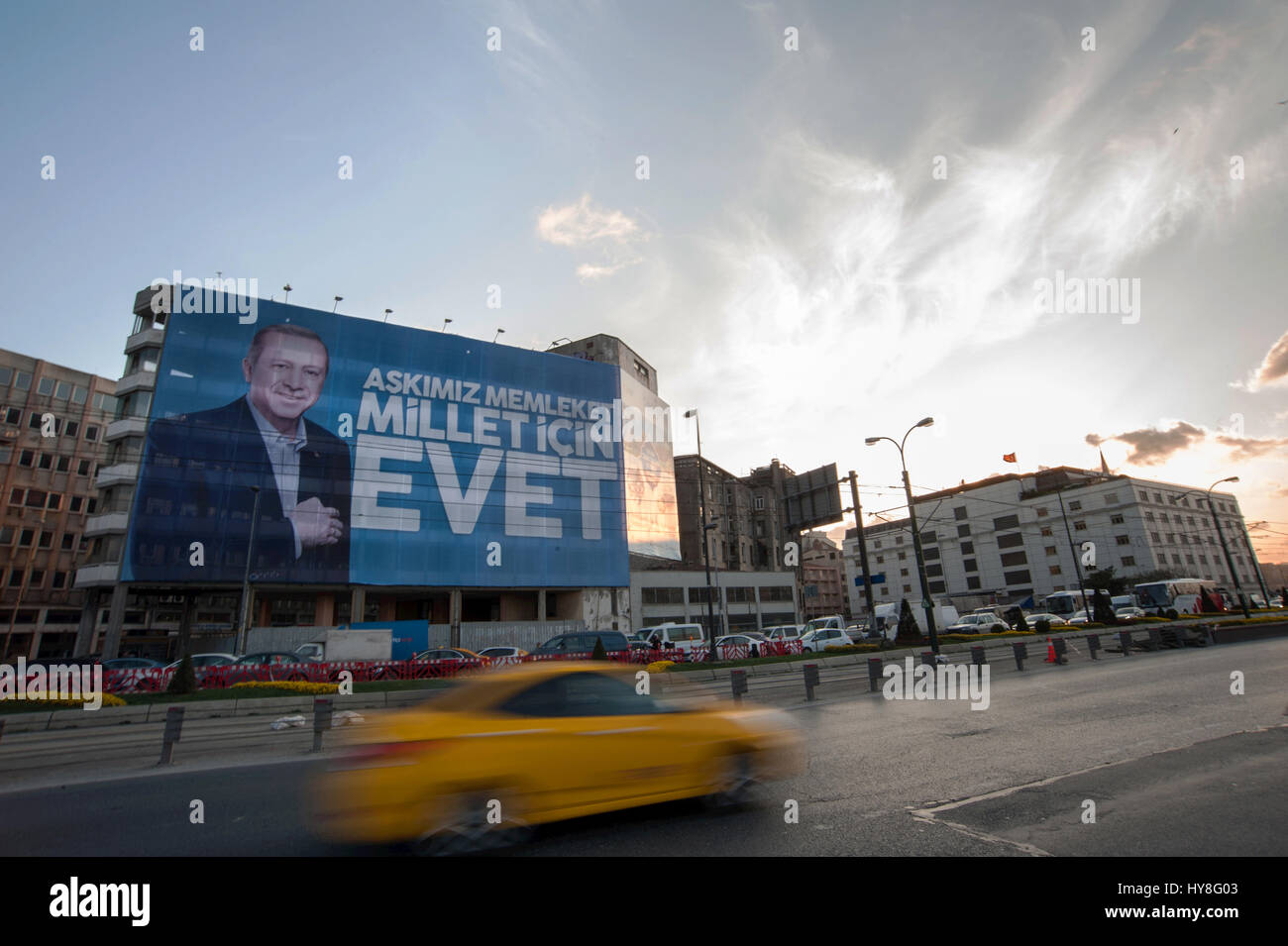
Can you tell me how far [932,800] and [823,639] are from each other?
94.9ft

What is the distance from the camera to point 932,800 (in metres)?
5.59

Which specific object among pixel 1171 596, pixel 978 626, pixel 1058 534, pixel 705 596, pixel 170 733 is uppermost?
pixel 1058 534

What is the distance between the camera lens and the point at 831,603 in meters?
134

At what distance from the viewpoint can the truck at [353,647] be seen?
85.4ft

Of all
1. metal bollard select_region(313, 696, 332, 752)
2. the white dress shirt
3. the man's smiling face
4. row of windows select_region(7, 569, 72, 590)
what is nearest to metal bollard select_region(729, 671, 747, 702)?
metal bollard select_region(313, 696, 332, 752)

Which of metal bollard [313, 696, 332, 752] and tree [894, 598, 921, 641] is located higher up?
tree [894, 598, 921, 641]

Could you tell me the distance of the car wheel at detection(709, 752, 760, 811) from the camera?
226 inches

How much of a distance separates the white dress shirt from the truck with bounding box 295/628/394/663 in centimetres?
1746

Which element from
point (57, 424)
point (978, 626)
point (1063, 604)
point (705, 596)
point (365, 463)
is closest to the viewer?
point (978, 626)

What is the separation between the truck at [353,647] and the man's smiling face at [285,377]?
21.7 metres

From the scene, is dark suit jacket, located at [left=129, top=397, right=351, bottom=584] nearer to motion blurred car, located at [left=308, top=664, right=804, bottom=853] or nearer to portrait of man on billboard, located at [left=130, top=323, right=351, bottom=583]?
portrait of man on billboard, located at [left=130, top=323, right=351, bottom=583]

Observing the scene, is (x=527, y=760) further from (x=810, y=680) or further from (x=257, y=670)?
(x=257, y=670)

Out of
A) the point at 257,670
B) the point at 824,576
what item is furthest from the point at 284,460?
the point at 824,576
